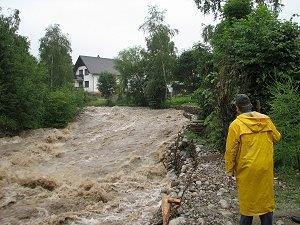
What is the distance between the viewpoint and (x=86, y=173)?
1425cm

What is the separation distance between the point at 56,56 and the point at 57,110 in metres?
12.9

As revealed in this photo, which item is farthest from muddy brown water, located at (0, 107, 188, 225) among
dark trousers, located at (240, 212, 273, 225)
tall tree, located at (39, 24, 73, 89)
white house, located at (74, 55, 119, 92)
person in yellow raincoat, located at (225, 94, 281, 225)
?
white house, located at (74, 55, 119, 92)

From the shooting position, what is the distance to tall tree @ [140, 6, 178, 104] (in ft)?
113

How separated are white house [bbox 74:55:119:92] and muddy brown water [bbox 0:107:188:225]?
32.8m

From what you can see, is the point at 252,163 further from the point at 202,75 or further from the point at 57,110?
the point at 57,110

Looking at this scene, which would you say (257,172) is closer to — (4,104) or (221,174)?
(221,174)

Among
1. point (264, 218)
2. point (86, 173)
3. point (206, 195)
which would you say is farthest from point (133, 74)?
point (264, 218)

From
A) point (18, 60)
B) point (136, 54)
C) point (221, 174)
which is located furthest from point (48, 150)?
point (136, 54)

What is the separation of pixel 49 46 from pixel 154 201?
32.7 m

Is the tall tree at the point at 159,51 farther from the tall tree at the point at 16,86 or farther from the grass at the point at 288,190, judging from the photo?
the grass at the point at 288,190

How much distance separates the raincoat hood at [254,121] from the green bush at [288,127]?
329 cm

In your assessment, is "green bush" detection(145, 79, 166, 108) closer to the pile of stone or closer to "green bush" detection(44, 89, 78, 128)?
"green bush" detection(44, 89, 78, 128)

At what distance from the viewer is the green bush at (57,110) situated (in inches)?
1071

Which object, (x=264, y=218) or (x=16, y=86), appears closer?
(x=264, y=218)
